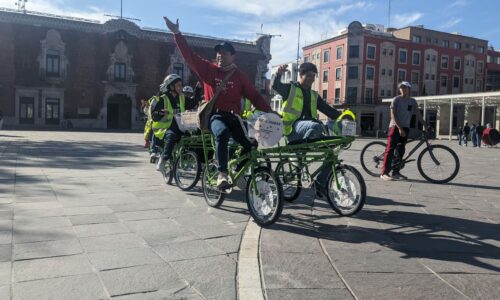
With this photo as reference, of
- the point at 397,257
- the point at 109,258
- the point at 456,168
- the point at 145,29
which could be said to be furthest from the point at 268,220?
the point at 145,29

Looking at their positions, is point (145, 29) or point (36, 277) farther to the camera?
point (145, 29)

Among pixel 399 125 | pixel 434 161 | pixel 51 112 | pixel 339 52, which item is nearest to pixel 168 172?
pixel 399 125

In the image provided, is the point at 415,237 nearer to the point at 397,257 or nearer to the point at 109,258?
the point at 397,257

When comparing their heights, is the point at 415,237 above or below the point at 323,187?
below

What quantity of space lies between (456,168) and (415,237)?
4367 mm

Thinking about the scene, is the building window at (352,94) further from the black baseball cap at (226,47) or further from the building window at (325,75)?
the black baseball cap at (226,47)

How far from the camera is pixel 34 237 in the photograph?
161 inches

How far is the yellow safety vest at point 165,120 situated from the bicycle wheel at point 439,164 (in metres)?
4.44

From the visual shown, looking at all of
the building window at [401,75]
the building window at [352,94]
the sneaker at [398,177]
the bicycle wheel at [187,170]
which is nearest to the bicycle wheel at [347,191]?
the bicycle wheel at [187,170]

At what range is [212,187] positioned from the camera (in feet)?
18.5

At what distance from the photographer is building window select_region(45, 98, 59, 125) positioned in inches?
1660

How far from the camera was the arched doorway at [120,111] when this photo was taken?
45.3 meters

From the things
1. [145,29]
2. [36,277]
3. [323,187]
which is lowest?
[36,277]

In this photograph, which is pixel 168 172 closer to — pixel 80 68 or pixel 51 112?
pixel 51 112
